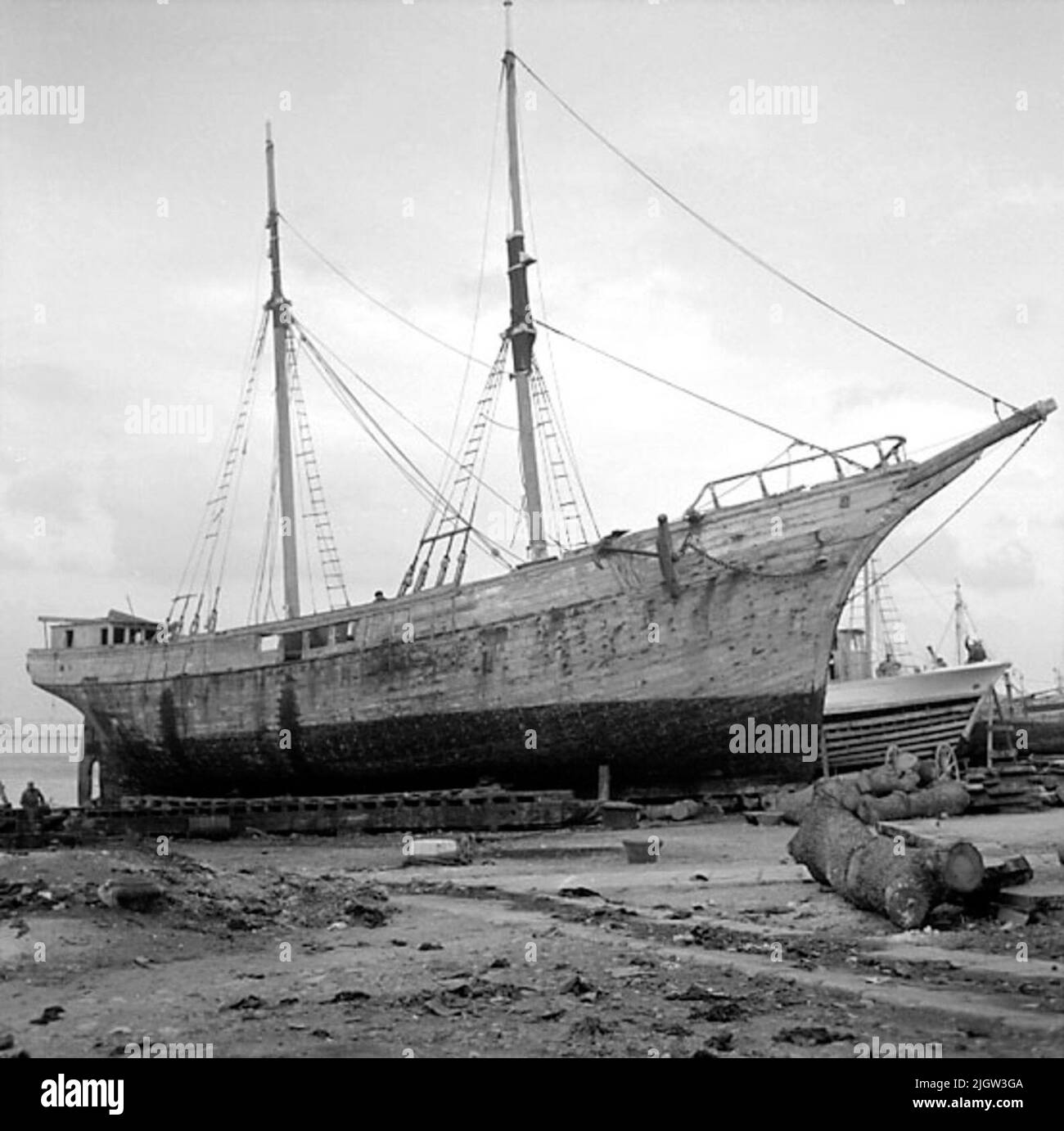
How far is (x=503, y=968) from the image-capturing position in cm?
833

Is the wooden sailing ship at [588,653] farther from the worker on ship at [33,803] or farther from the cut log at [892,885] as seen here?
the cut log at [892,885]

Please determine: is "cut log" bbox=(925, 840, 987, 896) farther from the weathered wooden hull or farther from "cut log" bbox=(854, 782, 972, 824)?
the weathered wooden hull

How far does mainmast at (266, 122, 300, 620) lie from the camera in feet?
112

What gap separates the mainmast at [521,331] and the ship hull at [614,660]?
3.82 meters

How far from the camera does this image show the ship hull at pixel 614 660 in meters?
24.8

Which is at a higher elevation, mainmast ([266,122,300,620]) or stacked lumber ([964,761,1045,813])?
mainmast ([266,122,300,620])

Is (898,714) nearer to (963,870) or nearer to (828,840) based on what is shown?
(828,840)

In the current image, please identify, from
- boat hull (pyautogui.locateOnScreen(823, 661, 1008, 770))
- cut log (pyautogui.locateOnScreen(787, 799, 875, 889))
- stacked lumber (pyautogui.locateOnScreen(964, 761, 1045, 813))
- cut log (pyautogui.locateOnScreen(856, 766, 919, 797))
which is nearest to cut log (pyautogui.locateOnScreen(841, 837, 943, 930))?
cut log (pyautogui.locateOnScreen(787, 799, 875, 889))

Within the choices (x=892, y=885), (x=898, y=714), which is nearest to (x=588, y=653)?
(x=898, y=714)

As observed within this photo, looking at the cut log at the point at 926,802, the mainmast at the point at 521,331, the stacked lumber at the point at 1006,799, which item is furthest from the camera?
the mainmast at the point at 521,331

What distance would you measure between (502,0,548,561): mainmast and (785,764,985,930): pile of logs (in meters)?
17.7

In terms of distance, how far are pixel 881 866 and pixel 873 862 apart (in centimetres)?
17

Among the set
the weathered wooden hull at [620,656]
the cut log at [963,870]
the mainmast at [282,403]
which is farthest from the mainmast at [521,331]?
the cut log at [963,870]

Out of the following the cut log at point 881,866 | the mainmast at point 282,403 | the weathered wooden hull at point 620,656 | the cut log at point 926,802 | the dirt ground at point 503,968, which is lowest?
the cut log at point 926,802
